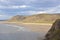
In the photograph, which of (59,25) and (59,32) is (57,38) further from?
(59,25)

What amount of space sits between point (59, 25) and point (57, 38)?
2.38 metres

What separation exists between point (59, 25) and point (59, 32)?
6.16 ft

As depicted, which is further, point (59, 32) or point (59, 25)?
point (59, 25)

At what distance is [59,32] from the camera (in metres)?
14.9

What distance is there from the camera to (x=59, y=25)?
54.7 ft

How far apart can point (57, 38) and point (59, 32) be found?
0.61 meters

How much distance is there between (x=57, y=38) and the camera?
14555 millimetres

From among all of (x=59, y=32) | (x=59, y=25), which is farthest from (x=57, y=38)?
(x=59, y=25)

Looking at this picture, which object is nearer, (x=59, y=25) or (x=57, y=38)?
(x=57, y=38)
